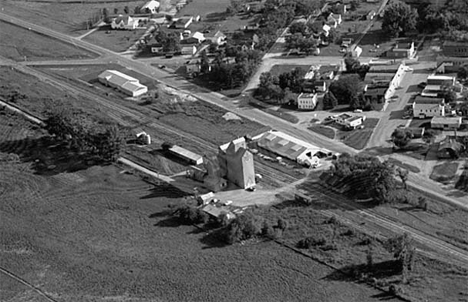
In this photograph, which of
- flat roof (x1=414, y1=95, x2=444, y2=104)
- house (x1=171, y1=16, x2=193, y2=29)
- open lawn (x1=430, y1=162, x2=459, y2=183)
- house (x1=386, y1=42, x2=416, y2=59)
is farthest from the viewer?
house (x1=171, y1=16, x2=193, y2=29)

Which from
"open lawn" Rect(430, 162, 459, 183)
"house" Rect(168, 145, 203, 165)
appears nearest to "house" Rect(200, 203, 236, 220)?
"house" Rect(168, 145, 203, 165)

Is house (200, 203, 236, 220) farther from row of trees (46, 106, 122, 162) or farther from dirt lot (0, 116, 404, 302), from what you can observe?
row of trees (46, 106, 122, 162)

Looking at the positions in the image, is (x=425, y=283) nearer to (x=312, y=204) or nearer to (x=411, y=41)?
(x=312, y=204)

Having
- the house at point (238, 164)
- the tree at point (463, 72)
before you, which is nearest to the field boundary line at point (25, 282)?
the house at point (238, 164)

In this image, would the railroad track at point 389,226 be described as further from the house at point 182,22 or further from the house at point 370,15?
the house at point 182,22

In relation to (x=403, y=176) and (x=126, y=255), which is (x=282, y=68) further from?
(x=126, y=255)
